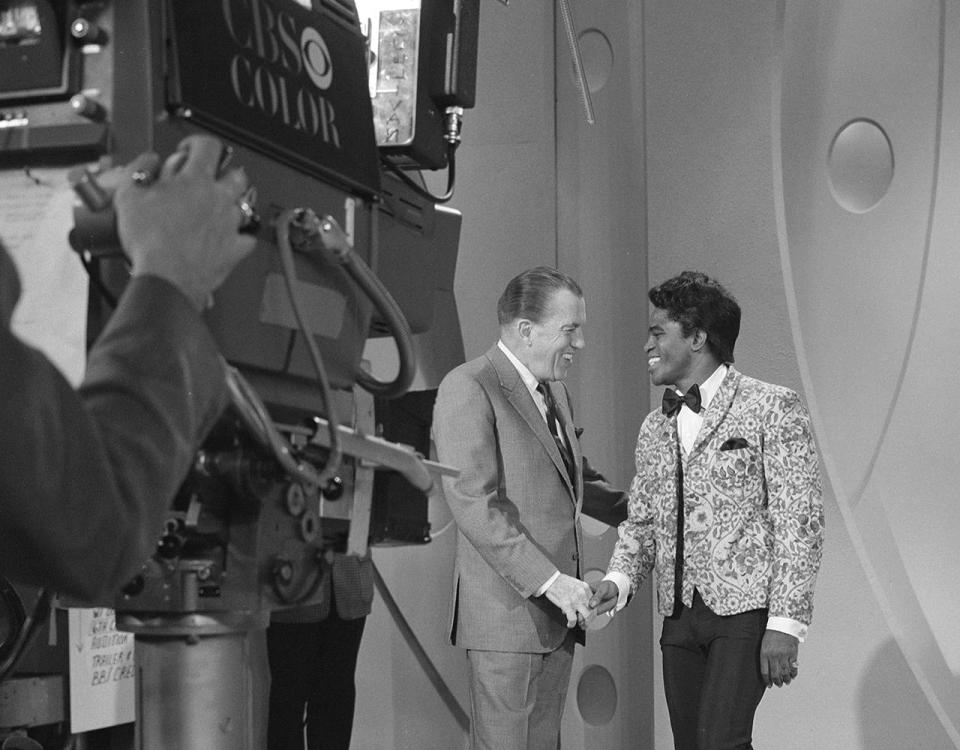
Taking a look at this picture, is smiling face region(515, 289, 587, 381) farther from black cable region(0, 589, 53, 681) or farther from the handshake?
black cable region(0, 589, 53, 681)

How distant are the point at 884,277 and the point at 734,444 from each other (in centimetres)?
123

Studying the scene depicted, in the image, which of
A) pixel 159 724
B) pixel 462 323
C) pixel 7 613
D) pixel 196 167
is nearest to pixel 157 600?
pixel 159 724

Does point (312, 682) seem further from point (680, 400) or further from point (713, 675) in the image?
point (680, 400)

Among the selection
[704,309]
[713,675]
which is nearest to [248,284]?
[713,675]

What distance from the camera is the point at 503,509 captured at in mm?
2887

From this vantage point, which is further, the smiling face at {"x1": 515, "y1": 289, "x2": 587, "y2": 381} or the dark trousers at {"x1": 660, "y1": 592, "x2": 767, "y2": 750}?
the smiling face at {"x1": 515, "y1": 289, "x2": 587, "y2": 381}

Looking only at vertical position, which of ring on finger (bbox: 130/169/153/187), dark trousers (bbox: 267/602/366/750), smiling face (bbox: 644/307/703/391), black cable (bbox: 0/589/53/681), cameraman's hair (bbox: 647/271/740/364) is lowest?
dark trousers (bbox: 267/602/366/750)

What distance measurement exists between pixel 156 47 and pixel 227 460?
1.07 ft

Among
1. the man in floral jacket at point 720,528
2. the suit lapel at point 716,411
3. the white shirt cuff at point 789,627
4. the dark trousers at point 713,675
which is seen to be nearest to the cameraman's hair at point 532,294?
the man in floral jacket at point 720,528

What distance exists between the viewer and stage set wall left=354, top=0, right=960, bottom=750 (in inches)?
145

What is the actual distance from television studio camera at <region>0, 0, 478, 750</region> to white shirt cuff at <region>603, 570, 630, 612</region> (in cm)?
175

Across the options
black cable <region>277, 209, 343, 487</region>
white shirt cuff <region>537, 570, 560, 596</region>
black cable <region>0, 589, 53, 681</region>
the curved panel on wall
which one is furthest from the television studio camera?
the curved panel on wall

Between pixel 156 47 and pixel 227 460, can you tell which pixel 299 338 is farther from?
pixel 156 47

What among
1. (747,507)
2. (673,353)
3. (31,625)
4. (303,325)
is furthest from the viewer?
(673,353)
